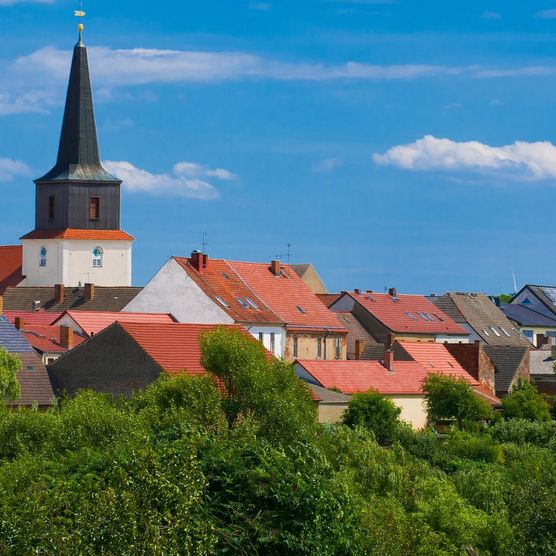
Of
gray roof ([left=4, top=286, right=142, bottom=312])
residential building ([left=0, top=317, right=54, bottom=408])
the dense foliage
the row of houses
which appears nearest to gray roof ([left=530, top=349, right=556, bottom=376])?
the row of houses

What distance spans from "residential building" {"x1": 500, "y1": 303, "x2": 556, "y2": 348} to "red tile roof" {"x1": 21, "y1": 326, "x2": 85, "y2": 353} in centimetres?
6154

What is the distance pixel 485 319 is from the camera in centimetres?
12194

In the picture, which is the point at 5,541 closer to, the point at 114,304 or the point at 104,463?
the point at 104,463

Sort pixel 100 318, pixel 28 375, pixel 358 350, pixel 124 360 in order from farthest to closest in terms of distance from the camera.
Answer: pixel 358 350 < pixel 100 318 < pixel 28 375 < pixel 124 360

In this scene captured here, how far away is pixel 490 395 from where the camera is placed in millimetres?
87000

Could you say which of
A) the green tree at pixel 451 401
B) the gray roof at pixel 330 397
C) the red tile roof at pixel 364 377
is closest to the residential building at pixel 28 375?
the gray roof at pixel 330 397

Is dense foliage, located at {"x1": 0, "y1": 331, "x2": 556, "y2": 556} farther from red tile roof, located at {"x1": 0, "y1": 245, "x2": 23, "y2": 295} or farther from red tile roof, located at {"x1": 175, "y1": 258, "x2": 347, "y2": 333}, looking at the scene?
red tile roof, located at {"x1": 0, "y1": 245, "x2": 23, "y2": 295}

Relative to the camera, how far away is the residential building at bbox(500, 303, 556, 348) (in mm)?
138375

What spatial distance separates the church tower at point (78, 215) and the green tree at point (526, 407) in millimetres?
57501

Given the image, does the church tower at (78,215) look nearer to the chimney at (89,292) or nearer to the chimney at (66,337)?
the chimney at (89,292)

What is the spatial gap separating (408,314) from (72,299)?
21.6 m

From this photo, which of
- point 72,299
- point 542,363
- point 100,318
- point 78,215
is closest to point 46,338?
point 100,318

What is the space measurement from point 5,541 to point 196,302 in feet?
180

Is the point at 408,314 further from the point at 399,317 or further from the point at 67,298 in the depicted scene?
the point at 67,298
